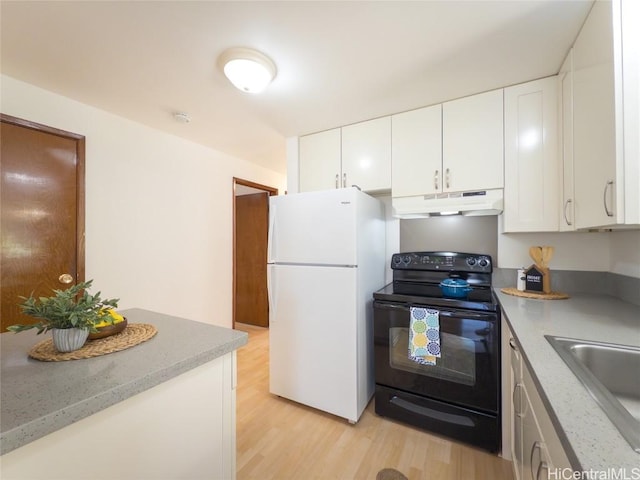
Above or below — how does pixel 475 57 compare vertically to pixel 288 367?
above

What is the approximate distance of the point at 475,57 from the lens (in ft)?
5.03

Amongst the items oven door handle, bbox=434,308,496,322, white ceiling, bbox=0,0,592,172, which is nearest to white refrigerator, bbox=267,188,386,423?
oven door handle, bbox=434,308,496,322

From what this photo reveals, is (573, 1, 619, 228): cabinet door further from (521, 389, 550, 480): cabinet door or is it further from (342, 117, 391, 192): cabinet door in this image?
(342, 117, 391, 192): cabinet door

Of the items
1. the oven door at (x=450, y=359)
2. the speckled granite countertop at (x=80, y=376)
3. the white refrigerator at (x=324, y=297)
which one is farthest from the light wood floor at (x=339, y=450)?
the speckled granite countertop at (x=80, y=376)

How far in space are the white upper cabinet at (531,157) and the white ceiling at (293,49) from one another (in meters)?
0.12

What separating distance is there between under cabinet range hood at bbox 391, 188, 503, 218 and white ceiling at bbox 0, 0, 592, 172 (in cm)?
70

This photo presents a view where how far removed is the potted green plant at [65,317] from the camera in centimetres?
79

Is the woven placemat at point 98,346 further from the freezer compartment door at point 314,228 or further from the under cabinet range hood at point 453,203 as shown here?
the under cabinet range hood at point 453,203

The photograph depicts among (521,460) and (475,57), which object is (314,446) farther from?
(475,57)

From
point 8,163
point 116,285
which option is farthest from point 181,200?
point 8,163

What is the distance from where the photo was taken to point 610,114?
3.44ft

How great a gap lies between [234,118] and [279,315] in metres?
1.69

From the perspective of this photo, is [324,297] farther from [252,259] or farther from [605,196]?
[252,259]

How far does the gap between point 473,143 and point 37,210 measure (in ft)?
9.87
